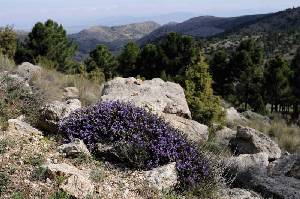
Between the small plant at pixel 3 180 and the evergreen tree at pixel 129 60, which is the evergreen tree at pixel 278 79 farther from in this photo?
the small plant at pixel 3 180

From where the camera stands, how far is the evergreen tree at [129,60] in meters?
44.1

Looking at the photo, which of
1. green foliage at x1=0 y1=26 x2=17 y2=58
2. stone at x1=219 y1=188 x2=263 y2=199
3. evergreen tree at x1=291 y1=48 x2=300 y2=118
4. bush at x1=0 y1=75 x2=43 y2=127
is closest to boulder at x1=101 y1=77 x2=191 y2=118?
bush at x1=0 y1=75 x2=43 y2=127

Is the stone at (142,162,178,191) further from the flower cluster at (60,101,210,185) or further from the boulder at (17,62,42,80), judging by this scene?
the boulder at (17,62,42,80)

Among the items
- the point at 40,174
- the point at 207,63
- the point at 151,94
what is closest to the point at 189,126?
the point at 151,94

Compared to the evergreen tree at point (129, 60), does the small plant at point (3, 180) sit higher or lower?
higher

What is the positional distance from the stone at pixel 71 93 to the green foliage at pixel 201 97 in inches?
206

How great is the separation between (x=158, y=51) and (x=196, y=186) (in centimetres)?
3598

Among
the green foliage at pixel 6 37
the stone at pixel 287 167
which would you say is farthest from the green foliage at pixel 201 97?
the green foliage at pixel 6 37

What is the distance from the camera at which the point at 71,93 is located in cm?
1055

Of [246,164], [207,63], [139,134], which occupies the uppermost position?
[139,134]

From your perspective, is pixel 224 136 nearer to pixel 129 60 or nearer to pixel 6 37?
pixel 6 37

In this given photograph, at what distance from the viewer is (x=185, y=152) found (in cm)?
601

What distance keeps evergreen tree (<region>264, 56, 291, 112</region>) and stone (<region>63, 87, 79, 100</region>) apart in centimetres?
3125

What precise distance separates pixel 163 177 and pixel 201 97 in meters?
11.7
